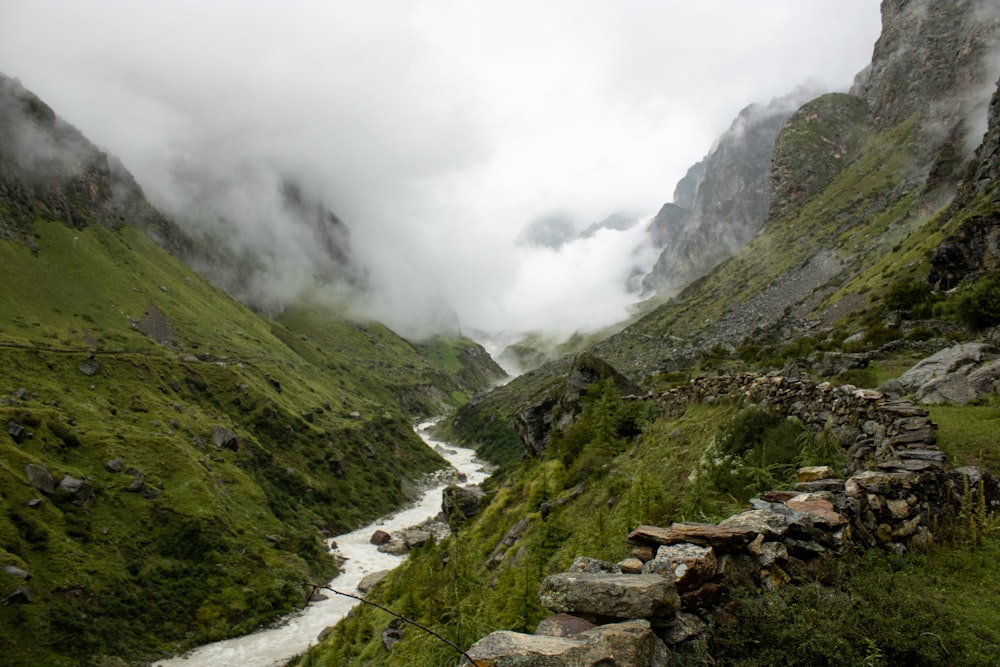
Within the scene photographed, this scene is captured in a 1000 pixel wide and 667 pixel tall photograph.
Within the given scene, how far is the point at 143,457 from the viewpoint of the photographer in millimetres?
79188

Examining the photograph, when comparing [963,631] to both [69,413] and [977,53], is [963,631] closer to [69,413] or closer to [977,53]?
[69,413]

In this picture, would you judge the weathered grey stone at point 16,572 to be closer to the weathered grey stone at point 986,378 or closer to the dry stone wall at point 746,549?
the dry stone wall at point 746,549

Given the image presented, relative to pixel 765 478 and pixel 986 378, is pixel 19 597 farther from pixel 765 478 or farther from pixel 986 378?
pixel 986 378

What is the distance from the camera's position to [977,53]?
121 meters

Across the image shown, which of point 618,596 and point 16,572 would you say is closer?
point 618,596

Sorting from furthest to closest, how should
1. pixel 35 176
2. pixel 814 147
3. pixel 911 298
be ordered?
pixel 35 176, pixel 814 147, pixel 911 298

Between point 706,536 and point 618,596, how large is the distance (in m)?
2.11

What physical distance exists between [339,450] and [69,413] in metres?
54.1

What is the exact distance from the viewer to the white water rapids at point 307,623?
5556cm

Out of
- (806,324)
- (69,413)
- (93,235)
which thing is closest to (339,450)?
(69,413)

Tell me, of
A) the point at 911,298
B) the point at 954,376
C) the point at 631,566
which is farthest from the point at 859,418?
the point at 911,298

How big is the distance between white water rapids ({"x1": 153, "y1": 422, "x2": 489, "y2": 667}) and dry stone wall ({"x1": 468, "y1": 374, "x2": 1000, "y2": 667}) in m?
51.2

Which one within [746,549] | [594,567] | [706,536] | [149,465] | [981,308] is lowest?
[746,549]

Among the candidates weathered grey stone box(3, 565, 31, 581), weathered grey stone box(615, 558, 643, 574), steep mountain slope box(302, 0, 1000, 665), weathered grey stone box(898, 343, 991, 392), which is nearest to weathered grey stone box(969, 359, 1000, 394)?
weathered grey stone box(898, 343, 991, 392)
